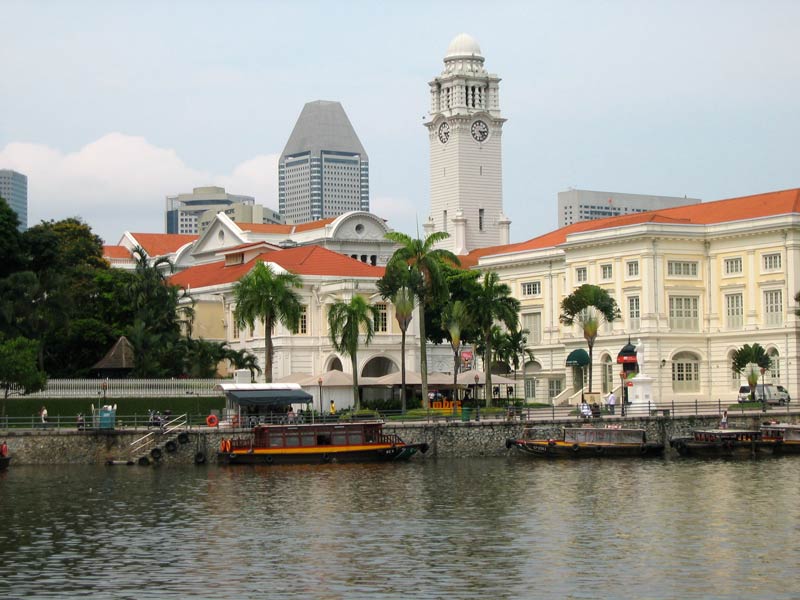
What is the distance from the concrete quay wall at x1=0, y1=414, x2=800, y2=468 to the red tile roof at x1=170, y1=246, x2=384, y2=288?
25236 mm

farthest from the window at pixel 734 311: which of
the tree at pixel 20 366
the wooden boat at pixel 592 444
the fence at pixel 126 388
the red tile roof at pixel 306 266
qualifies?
the tree at pixel 20 366

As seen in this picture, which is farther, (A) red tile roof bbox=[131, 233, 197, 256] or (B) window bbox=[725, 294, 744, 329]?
(A) red tile roof bbox=[131, 233, 197, 256]

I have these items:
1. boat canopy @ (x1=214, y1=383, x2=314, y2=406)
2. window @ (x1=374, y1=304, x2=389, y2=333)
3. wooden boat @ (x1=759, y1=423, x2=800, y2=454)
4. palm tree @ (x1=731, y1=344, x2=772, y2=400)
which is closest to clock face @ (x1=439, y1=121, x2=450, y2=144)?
window @ (x1=374, y1=304, x2=389, y2=333)

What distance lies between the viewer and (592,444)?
242ft

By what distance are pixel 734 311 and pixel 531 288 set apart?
18.8 m

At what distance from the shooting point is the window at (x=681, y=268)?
10094cm

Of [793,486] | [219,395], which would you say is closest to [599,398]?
[219,395]

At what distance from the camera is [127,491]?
5894 centimetres

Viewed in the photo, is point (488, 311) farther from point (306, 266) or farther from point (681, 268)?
point (681, 268)

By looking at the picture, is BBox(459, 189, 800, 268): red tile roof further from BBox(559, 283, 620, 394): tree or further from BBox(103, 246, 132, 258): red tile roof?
BBox(103, 246, 132, 258): red tile roof

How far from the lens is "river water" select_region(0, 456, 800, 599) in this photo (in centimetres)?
3625

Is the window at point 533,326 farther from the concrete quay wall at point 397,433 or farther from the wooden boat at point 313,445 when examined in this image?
the wooden boat at point 313,445

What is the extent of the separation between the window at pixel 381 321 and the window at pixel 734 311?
2215 cm

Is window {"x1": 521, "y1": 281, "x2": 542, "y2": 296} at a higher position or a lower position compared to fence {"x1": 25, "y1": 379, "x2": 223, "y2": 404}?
higher
